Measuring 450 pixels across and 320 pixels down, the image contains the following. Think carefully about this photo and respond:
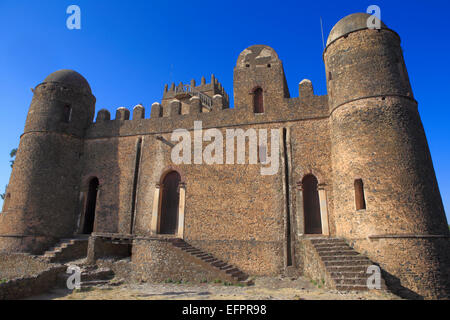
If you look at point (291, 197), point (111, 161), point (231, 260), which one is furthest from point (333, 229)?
point (111, 161)

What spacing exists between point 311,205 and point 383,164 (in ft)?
12.5

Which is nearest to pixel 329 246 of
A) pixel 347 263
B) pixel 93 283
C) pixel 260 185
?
pixel 347 263

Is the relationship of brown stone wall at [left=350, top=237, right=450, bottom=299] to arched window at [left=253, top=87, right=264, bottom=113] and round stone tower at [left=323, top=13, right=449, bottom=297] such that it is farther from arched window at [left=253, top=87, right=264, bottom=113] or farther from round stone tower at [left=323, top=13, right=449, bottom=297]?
arched window at [left=253, top=87, right=264, bottom=113]

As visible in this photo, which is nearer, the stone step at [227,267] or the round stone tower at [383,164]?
the round stone tower at [383,164]

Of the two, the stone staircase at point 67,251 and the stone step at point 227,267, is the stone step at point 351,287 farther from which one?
the stone staircase at point 67,251

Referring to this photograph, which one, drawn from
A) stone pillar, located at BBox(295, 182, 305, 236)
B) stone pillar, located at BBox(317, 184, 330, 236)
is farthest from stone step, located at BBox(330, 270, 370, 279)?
stone pillar, located at BBox(295, 182, 305, 236)

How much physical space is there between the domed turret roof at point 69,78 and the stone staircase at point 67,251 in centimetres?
898

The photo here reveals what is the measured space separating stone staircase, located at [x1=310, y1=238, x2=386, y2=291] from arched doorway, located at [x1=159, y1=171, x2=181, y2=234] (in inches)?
290

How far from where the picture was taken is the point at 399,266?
973 centimetres

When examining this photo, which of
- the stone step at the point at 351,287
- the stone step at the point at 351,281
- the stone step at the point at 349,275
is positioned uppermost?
the stone step at the point at 349,275

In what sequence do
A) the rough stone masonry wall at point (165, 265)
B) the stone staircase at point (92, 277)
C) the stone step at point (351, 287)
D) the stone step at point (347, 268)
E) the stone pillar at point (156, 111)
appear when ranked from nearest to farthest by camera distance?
1. the stone step at point (351, 287)
2. the stone step at point (347, 268)
3. the stone staircase at point (92, 277)
4. the rough stone masonry wall at point (165, 265)
5. the stone pillar at point (156, 111)

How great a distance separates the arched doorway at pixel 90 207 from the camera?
1656 centimetres

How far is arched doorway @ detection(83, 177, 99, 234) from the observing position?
16.6 meters

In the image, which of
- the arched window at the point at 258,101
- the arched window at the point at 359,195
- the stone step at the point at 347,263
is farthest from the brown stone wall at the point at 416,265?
the arched window at the point at 258,101
